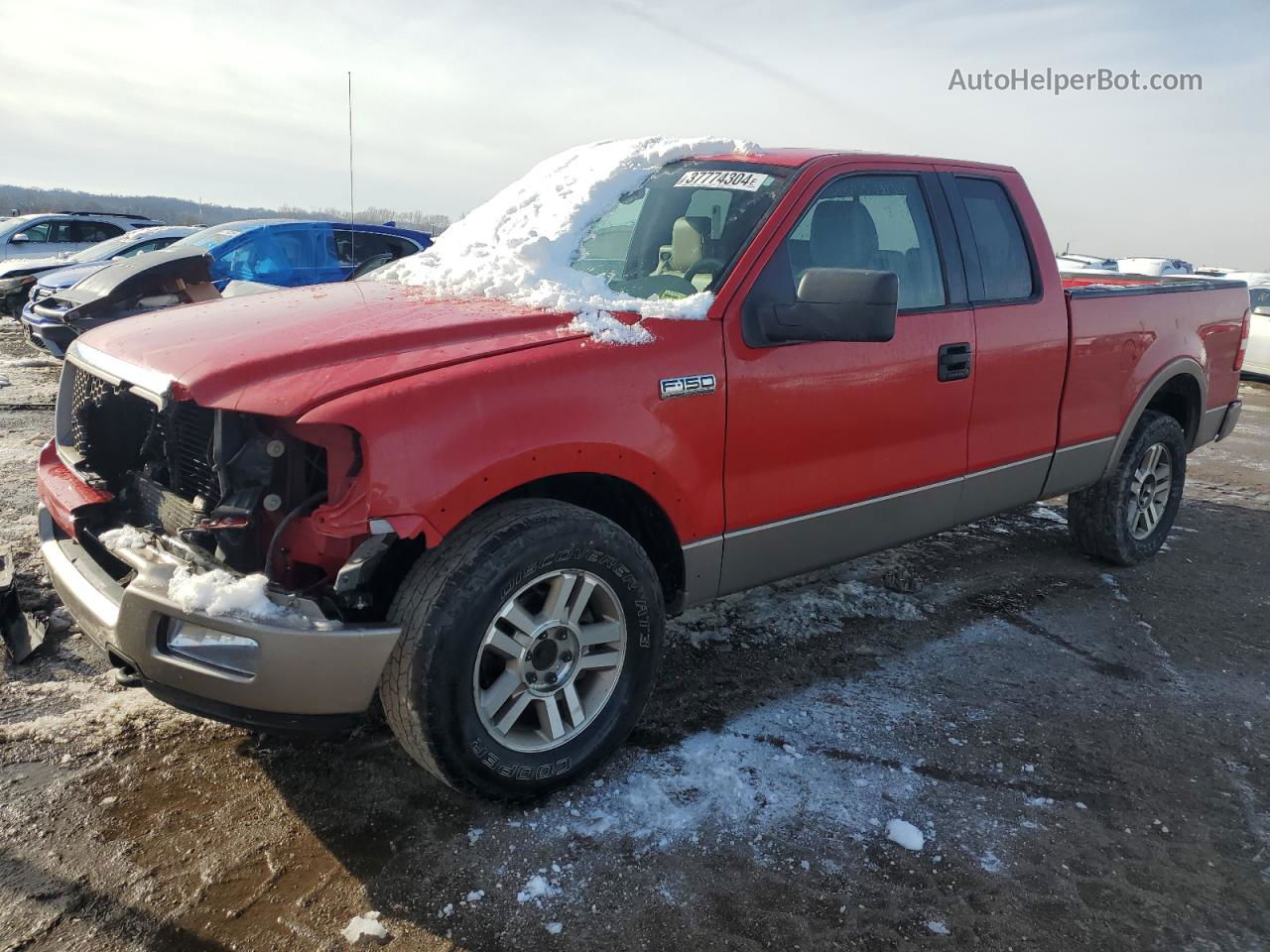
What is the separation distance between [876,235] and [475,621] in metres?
2.25

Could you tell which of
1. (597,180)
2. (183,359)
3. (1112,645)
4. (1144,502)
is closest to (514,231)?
(597,180)

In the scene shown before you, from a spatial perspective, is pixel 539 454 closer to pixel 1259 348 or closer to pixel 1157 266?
pixel 1259 348

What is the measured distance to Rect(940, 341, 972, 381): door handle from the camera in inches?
147

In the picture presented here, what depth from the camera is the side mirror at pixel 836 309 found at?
2906mm

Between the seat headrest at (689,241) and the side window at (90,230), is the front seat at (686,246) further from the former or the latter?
the side window at (90,230)

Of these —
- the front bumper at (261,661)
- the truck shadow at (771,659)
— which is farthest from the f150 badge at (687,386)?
the truck shadow at (771,659)

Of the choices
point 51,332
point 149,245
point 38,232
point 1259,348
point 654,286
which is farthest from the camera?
point 38,232

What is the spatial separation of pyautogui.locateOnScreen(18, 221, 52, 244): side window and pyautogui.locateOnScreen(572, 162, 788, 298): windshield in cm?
1661

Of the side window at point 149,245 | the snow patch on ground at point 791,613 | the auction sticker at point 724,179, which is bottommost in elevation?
the snow patch on ground at point 791,613

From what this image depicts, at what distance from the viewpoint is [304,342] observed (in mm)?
2650

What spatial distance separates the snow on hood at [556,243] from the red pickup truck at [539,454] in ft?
0.25

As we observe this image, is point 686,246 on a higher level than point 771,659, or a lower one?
higher

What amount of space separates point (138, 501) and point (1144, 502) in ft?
16.5

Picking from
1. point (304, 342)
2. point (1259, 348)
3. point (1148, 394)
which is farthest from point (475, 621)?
point (1259, 348)
